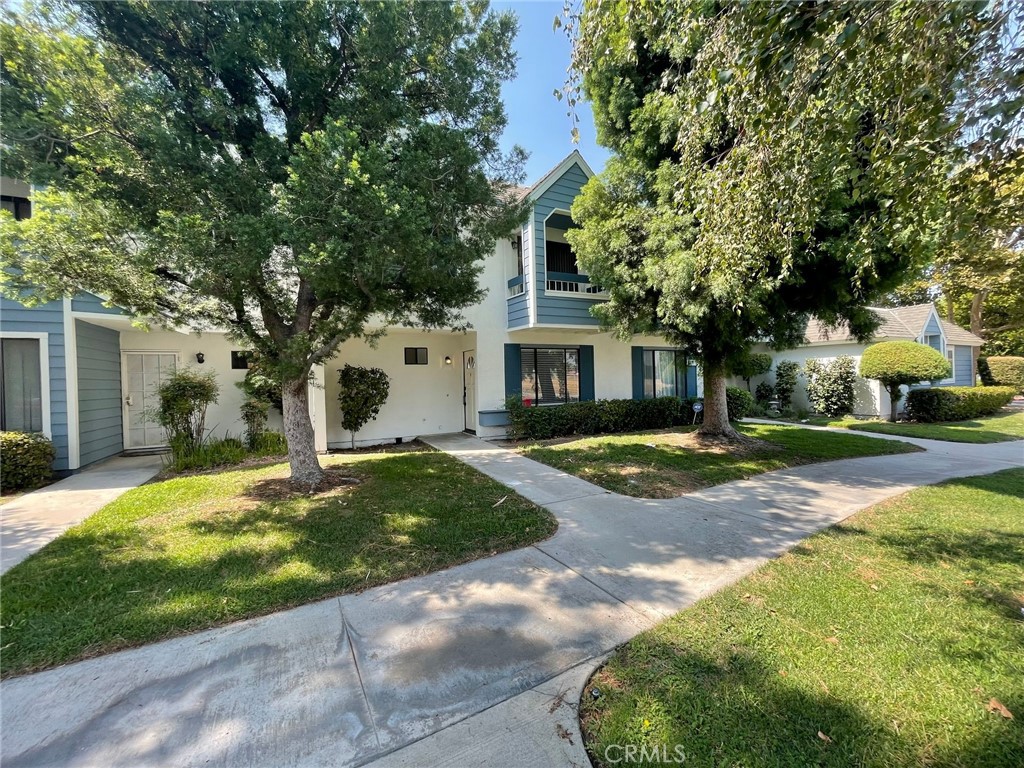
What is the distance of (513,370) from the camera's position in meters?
11.2

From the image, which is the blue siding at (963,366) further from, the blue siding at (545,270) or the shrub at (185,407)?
the shrub at (185,407)

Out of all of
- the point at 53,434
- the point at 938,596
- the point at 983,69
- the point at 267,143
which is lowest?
the point at 938,596

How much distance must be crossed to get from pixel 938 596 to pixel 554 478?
4.49 m

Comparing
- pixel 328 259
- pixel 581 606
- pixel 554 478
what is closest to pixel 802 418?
pixel 554 478

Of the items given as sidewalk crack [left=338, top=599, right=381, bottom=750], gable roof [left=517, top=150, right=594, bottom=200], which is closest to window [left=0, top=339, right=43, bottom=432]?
sidewalk crack [left=338, top=599, right=381, bottom=750]

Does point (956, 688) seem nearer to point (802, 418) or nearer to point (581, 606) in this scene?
point (581, 606)

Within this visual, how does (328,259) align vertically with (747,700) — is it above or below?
above

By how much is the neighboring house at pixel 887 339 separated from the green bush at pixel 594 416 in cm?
460

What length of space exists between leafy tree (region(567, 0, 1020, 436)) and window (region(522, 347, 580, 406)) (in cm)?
493

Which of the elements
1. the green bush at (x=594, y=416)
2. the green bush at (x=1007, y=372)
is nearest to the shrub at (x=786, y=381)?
the green bush at (x=594, y=416)

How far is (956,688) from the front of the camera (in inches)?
92.4

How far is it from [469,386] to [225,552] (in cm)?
803

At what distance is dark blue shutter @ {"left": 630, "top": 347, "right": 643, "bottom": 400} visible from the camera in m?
13.2

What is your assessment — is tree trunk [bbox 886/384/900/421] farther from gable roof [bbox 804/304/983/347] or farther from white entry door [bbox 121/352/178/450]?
white entry door [bbox 121/352/178/450]
